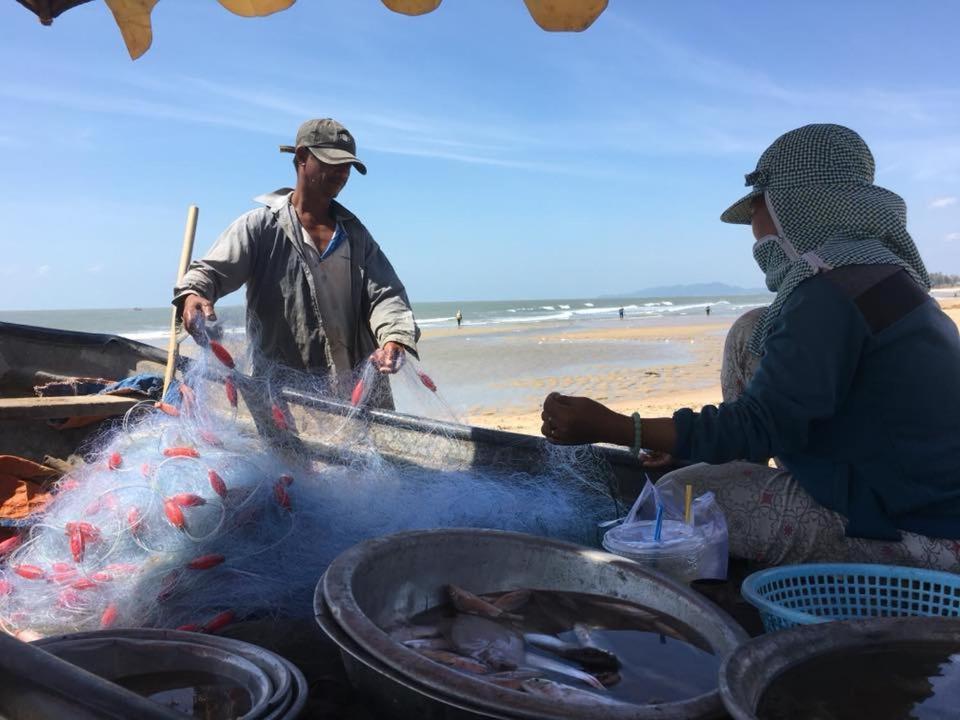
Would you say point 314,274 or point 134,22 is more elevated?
point 134,22

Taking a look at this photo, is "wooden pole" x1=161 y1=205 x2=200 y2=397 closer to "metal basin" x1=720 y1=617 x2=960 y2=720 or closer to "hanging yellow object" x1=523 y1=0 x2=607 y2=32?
"hanging yellow object" x1=523 y1=0 x2=607 y2=32

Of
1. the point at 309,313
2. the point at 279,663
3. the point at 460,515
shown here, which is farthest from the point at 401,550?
Result: the point at 309,313

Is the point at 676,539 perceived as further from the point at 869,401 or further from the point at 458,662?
the point at 458,662

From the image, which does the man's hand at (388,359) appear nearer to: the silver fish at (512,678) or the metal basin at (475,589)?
the metal basin at (475,589)

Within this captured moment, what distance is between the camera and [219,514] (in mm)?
2939

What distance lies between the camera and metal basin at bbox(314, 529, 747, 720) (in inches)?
60.0

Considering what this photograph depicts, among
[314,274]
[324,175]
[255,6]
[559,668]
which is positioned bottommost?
[559,668]

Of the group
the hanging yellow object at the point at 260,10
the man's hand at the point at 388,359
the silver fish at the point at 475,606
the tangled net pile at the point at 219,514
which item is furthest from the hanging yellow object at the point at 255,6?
the silver fish at the point at 475,606

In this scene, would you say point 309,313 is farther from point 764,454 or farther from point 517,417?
point 517,417

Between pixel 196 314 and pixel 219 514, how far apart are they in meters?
1.52

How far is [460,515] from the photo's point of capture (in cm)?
325

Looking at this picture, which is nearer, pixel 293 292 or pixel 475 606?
pixel 475 606

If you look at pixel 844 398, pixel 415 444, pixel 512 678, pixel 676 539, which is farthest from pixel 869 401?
pixel 415 444

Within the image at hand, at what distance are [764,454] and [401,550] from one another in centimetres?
129
